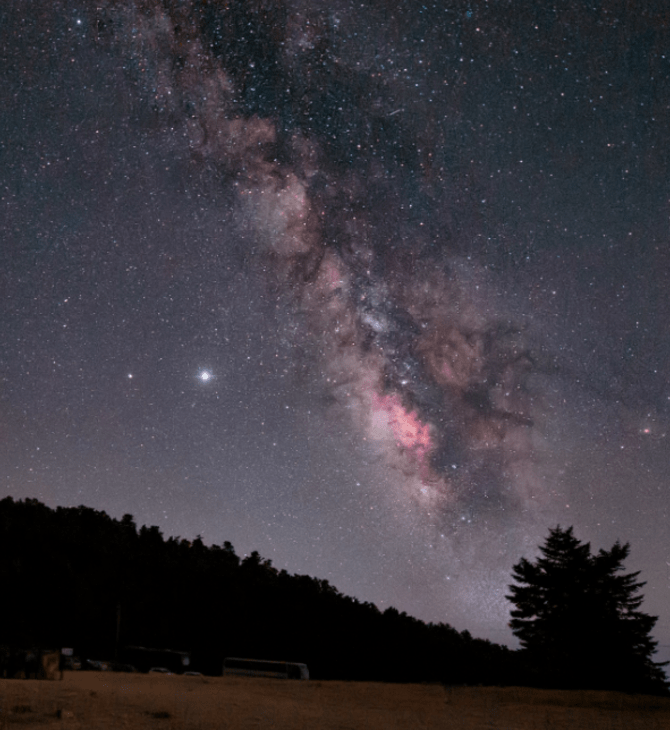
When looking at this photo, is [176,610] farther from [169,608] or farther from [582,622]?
[582,622]

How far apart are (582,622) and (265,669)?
68.0ft

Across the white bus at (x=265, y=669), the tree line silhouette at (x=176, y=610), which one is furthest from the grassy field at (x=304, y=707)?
the tree line silhouette at (x=176, y=610)

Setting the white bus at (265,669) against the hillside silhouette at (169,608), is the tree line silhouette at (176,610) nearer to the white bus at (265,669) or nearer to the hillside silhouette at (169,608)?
the hillside silhouette at (169,608)

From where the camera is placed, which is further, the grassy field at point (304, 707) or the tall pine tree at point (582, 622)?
the tall pine tree at point (582, 622)

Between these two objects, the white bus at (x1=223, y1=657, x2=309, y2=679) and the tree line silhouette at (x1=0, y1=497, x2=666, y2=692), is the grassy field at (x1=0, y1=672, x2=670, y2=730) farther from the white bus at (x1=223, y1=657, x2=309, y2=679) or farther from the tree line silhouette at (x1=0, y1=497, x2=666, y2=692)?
the tree line silhouette at (x1=0, y1=497, x2=666, y2=692)

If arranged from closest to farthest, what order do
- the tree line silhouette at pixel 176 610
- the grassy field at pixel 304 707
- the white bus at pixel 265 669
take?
the grassy field at pixel 304 707 → the white bus at pixel 265 669 → the tree line silhouette at pixel 176 610

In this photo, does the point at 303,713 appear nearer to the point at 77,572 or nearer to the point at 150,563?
the point at 77,572

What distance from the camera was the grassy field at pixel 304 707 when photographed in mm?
11320

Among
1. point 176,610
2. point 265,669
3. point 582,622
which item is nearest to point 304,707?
point 265,669

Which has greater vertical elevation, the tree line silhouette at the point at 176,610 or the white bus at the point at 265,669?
the tree line silhouette at the point at 176,610

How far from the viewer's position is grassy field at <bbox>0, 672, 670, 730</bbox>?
37.1 ft

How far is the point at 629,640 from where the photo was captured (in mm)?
46188

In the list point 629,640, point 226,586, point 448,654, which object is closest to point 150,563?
point 226,586

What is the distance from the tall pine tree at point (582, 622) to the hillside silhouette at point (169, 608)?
6744mm
